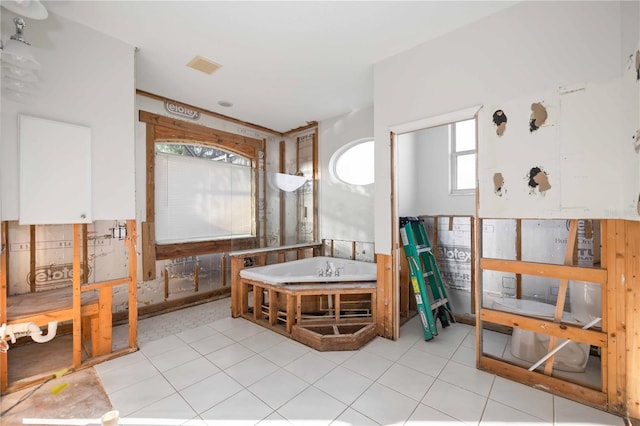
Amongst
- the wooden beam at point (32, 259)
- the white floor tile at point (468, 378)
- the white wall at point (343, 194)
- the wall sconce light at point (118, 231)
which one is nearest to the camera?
the white floor tile at point (468, 378)

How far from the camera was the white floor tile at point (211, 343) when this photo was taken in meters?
2.66

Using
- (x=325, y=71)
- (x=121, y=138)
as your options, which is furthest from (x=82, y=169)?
(x=325, y=71)

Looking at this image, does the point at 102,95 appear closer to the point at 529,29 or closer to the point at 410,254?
the point at 410,254

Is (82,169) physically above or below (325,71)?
below

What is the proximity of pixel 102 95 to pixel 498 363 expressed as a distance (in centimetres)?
410

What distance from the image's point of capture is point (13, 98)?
2002 mm

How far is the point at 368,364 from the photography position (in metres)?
2.37

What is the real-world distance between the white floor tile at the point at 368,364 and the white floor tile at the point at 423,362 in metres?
0.17

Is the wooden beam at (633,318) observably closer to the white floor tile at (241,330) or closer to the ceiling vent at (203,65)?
the white floor tile at (241,330)

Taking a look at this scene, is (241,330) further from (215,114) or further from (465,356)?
(215,114)

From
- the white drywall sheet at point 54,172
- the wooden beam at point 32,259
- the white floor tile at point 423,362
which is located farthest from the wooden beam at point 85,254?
the white floor tile at point 423,362

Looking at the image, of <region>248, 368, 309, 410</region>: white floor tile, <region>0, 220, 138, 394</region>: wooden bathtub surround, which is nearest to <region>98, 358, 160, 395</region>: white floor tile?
<region>0, 220, 138, 394</region>: wooden bathtub surround

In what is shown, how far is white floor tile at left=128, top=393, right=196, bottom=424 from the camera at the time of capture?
174 centimetres

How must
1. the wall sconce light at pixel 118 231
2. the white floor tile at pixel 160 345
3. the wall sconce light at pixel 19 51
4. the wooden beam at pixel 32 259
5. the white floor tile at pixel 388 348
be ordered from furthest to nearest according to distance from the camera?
the wall sconce light at pixel 118 231 < the wooden beam at pixel 32 259 < the white floor tile at pixel 160 345 < the white floor tile at pixel 388 348 < the wall sconce light at pixel 19 51
